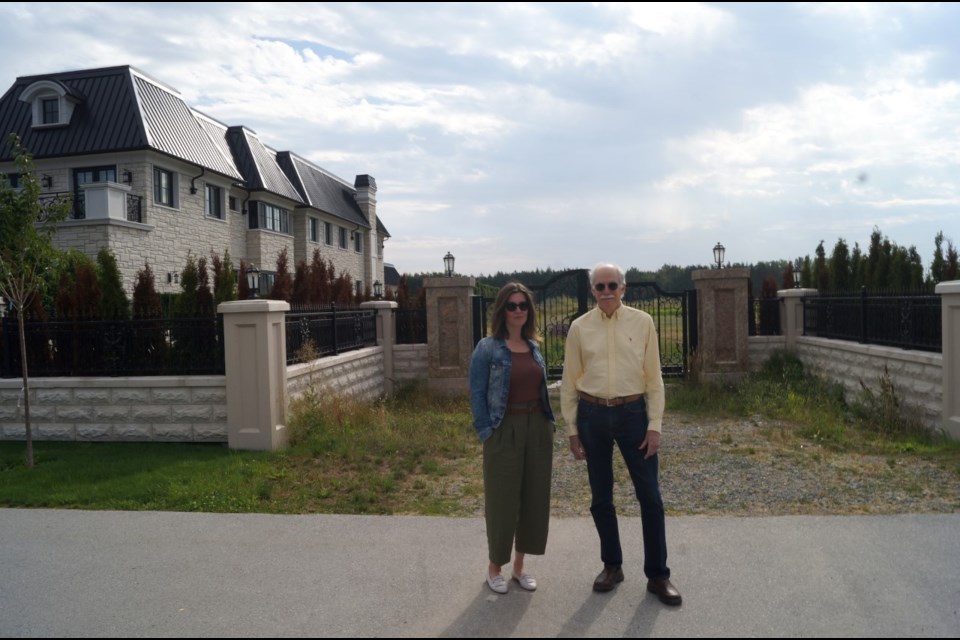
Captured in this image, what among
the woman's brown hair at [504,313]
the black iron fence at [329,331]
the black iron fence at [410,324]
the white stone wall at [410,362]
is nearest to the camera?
the woman's brown hair at [504,313]

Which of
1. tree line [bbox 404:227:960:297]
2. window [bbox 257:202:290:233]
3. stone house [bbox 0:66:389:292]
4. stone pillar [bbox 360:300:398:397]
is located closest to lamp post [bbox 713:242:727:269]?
tree line [bbox 404:227:960:297]

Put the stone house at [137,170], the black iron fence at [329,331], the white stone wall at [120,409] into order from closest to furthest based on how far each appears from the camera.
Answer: the white stone wall at [120,409] → the black iron fence at [329,331] → the stone house at [137,170]

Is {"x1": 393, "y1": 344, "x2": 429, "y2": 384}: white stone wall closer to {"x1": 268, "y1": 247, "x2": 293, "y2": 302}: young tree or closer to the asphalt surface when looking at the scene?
{"x1": 268, "y1": 247, "x2": 293, "y2": 302}: young tree

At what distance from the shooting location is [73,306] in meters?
9.99

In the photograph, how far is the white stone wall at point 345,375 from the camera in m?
9.50

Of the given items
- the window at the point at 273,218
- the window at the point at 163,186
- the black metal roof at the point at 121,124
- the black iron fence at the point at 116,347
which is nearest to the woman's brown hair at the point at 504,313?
the black iron fence at the point at 116,347

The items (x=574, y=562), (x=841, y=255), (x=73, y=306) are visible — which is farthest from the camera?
(x=841, y=255)

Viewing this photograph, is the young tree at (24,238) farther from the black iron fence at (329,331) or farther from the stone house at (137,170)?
the stone house at (137,170)

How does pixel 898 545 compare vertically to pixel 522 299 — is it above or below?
below

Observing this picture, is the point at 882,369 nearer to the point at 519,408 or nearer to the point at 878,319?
the point at 878,319

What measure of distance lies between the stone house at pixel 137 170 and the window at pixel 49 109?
3 centimetres

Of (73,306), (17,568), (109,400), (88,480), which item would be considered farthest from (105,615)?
(73,306)

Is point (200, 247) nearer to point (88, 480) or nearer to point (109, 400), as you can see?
point (109, 400)

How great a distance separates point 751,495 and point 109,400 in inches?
296
